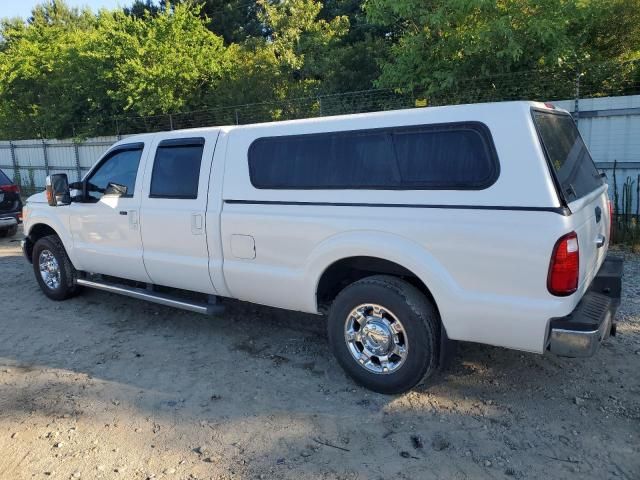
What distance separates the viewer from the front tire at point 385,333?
11.9 feet

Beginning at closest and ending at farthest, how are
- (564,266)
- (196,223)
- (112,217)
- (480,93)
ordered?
(564,266), (196,223), (112,217), (480,93)

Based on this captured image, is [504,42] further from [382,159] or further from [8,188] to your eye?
[8,188]

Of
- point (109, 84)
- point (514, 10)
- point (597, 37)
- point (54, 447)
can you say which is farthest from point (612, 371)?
point (109, 84)

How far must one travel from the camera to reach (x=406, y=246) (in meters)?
3.58

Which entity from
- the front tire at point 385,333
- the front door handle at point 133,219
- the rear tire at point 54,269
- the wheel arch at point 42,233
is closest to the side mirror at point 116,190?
the front door handle at point 133,219

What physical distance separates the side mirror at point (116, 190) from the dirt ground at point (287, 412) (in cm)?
141

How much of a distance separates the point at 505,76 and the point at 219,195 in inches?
289

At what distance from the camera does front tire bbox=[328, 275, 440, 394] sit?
3.63 meters

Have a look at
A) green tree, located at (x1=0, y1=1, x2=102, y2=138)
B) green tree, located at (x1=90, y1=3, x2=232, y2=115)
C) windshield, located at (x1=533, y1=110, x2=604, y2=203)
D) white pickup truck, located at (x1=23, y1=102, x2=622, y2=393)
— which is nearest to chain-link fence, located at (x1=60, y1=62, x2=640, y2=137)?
green tree, located at (x1=90, y1=3, x2=232, y2=115)

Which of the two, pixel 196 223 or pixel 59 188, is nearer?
pixel 196 223

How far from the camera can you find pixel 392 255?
11.9 ft

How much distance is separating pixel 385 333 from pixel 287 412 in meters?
0.88

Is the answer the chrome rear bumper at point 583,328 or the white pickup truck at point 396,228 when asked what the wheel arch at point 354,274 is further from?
the chrome rear bumper at point 583,328

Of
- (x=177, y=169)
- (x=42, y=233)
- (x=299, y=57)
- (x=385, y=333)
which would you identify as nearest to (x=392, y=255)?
(x=385, y=333)
